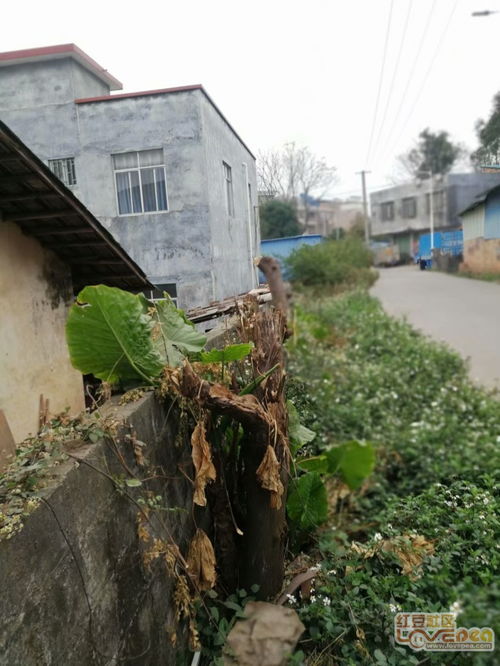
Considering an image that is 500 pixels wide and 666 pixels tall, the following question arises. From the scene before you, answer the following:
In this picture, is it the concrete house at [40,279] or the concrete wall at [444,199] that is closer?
the concrete house at [40,279]

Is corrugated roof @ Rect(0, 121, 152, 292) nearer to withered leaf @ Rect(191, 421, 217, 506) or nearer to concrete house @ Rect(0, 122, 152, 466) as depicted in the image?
concrete house @ Rect(0, 122, 152, 466)

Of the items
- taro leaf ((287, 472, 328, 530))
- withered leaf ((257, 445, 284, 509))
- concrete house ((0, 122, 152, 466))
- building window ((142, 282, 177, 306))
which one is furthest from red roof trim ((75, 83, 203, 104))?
taro leaf ((287, 472, 328, 530))

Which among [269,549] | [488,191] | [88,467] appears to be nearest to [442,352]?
[488,191]

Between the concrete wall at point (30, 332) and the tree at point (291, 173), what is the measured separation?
2176 mm

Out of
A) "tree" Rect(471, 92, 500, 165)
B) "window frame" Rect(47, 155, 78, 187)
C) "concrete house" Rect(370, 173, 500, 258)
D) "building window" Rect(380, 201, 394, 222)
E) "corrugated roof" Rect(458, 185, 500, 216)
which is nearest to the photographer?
"window frame" Rect(47, 155, 78, 187)

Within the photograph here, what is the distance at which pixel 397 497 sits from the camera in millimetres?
3779

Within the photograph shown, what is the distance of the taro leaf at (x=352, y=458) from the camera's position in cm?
288

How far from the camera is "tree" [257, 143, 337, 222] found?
2377mm

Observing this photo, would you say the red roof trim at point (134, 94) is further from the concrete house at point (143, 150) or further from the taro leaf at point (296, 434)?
the taro leaf at point (296, 434)

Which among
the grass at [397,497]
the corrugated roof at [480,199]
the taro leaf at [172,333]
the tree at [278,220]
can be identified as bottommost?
the grass at [397,497]

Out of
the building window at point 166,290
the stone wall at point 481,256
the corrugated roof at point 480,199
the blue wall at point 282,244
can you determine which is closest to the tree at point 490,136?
the corrugated roof at point 480,199

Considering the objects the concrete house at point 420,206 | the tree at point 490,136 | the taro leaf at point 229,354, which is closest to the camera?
the taro leaf at point 229,354

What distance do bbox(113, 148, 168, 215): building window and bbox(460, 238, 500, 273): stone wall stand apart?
2.37m

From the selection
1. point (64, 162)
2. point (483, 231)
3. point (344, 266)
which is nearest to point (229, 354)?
point (64, 162)
